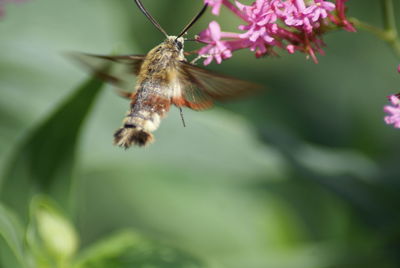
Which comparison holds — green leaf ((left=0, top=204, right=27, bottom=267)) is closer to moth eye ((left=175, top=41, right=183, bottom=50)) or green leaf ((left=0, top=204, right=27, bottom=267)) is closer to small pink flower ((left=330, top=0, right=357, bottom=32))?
moth eye ((left=175, top=41, right=183, bottom=50))

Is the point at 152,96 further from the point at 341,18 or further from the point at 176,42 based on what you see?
the point at 341,18

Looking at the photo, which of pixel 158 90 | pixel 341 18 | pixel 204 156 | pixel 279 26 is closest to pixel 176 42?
pixel 158 90

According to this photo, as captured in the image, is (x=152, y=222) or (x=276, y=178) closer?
(x=276, y=178)

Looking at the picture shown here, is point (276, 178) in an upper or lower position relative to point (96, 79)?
upper

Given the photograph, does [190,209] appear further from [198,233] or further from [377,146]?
[377,146]

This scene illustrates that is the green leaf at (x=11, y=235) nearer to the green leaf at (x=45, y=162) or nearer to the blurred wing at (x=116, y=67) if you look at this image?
the green leaf at (x=45, y=162)

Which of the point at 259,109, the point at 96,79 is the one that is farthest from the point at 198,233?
the point at 96,79
